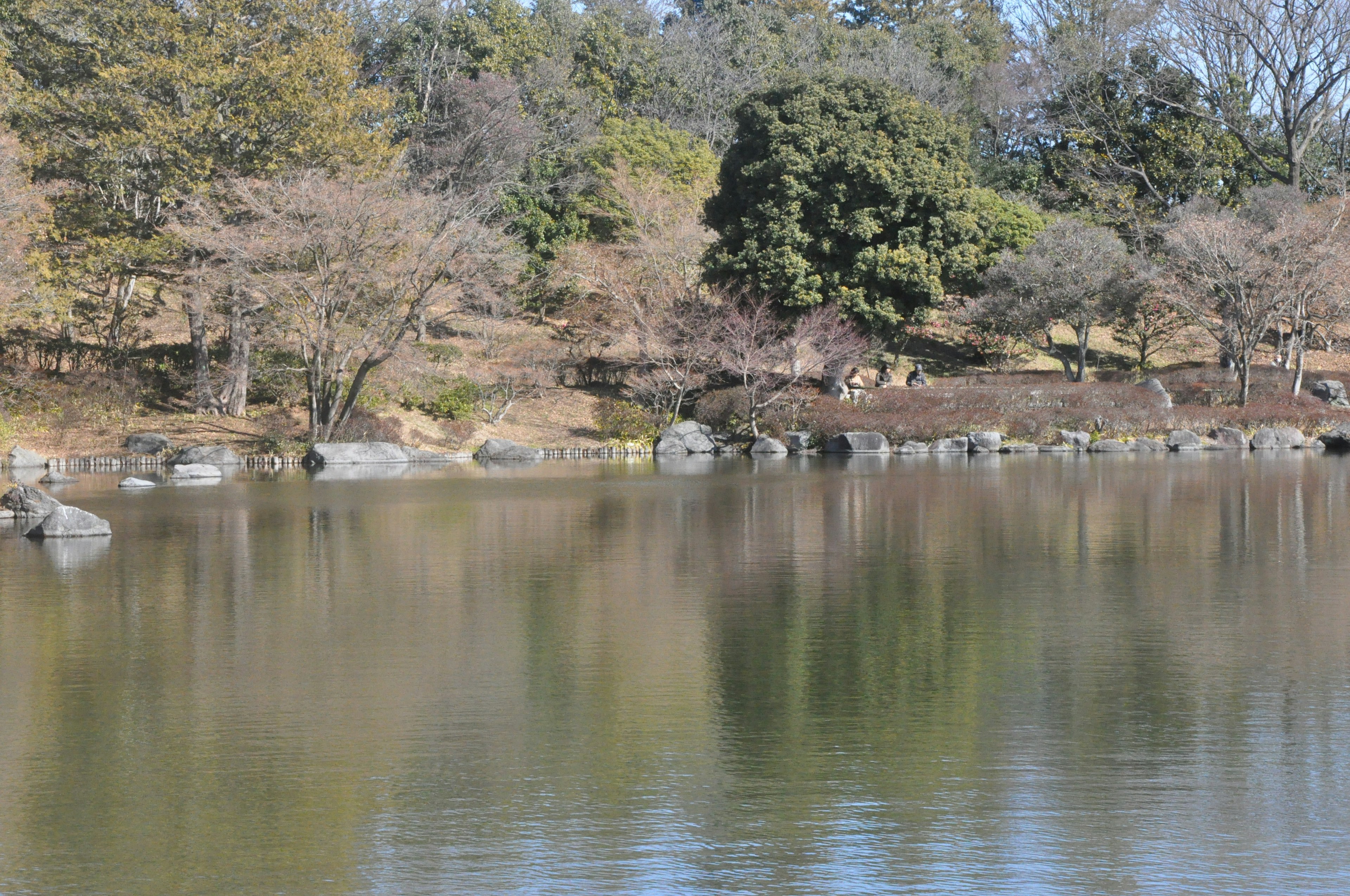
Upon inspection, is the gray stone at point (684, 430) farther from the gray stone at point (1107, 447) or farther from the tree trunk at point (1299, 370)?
the tree trunk at point (1299, 370)

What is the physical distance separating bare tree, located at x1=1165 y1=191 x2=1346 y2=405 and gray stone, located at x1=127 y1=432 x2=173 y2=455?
84.9 feet

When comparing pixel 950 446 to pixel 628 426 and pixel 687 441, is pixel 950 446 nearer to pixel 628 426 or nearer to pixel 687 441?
pixel 687 441

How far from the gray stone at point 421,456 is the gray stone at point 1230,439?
18.7 metres

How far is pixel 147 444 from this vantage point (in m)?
30.2

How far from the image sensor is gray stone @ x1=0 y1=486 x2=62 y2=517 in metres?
16.6

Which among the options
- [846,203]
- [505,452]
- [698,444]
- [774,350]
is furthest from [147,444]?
[846,203]

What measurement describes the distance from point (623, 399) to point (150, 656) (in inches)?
1120

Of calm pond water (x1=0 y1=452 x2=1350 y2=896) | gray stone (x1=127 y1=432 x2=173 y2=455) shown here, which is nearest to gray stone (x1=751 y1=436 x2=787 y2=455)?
gray stone (x1=127 y1=432 x2=173 y2=455)

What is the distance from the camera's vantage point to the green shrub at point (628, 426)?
111ft

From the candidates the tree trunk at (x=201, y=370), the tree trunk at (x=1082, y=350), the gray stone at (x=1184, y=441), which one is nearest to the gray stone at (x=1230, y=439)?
the gray stone at (x=1184, y=441)

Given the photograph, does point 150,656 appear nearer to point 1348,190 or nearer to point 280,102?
point 280,102

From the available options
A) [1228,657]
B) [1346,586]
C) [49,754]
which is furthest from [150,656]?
[1346,586]

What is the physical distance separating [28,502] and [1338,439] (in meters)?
28.7

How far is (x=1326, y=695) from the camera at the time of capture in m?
7.06
